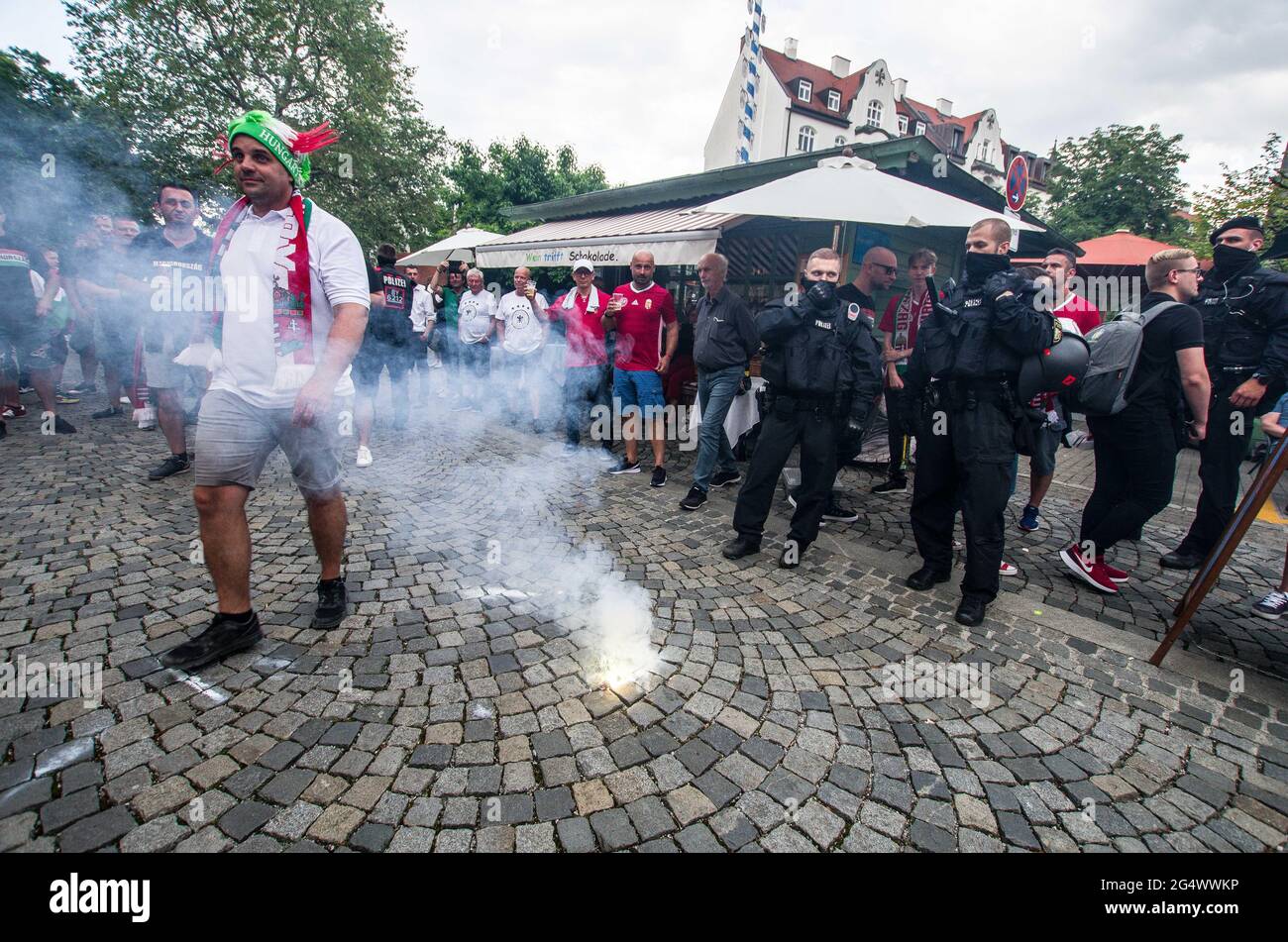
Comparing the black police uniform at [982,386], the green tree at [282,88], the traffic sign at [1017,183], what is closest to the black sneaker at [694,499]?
the black police uniform at [982,386]

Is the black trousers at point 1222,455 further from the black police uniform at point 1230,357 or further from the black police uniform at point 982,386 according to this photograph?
the black police uniform at point 982,386

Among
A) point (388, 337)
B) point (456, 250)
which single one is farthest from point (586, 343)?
point (456, 250)

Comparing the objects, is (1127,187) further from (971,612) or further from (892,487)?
(971,612)

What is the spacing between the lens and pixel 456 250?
451 inches

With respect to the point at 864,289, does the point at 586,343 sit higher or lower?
lower

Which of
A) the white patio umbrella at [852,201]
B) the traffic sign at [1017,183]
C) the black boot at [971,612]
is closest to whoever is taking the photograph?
the black boot at [971,612]

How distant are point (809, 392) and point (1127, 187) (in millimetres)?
30232

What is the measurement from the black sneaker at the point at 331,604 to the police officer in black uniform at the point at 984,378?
10.9ft

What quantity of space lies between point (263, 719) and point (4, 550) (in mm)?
2672

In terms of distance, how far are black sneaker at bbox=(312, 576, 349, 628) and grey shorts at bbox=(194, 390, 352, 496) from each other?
1.65 feet

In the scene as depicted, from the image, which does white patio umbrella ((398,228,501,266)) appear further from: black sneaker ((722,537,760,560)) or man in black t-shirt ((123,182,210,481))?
black sneaker ((722,537,760,560))

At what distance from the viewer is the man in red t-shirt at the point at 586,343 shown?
6488 millimetres
